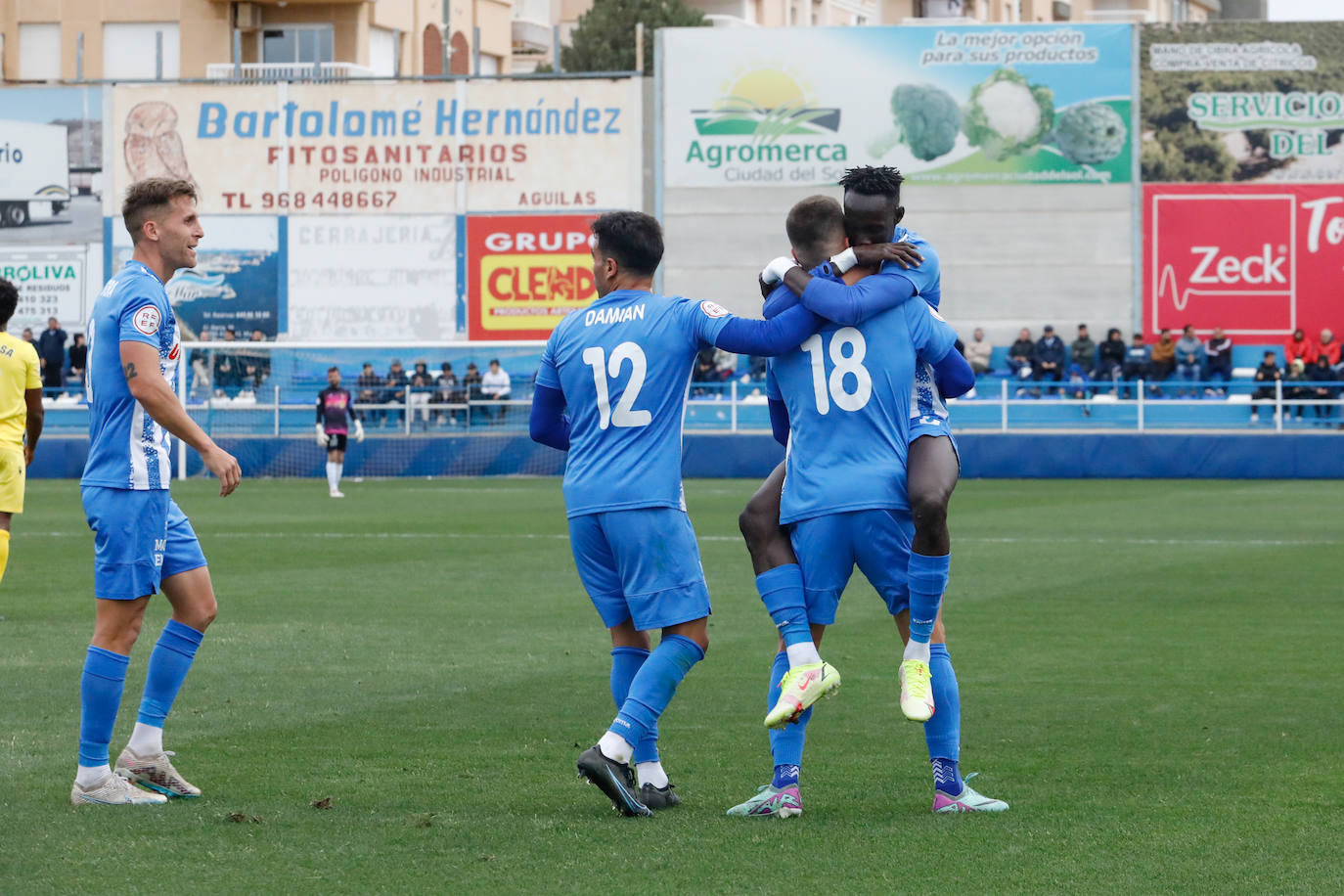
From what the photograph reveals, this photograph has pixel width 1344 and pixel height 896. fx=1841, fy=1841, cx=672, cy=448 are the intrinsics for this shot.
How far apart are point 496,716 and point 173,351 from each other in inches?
101

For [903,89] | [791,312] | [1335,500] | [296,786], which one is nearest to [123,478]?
[296,786]

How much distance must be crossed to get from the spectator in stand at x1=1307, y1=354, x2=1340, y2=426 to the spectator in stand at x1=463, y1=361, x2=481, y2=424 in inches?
585

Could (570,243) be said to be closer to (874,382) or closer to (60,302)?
(60,302)

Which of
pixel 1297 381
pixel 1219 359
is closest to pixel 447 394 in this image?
pixel 1219 359

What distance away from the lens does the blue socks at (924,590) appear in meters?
5.76

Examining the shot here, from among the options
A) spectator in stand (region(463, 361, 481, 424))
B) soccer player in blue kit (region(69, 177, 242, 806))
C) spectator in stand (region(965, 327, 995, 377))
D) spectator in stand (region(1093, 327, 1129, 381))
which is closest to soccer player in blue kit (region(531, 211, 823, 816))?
soccer player in blue kit (region(69, 177, 242, 806))

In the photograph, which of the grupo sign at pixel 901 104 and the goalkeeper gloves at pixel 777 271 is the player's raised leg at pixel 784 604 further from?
the grupo sign at pixel 901 104

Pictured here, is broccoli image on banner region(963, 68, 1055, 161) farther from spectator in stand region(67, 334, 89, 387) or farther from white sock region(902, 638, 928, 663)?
white sock region(902, 638, 928, 663)

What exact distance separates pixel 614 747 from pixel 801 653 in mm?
661

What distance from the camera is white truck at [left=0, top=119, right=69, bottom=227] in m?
43.3

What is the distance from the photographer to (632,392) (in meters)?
6.03

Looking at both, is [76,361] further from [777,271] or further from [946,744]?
[946,744]

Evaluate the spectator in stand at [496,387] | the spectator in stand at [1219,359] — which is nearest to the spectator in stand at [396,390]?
the spectator in stand at [496,387]

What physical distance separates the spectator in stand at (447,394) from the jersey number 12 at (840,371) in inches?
1097
